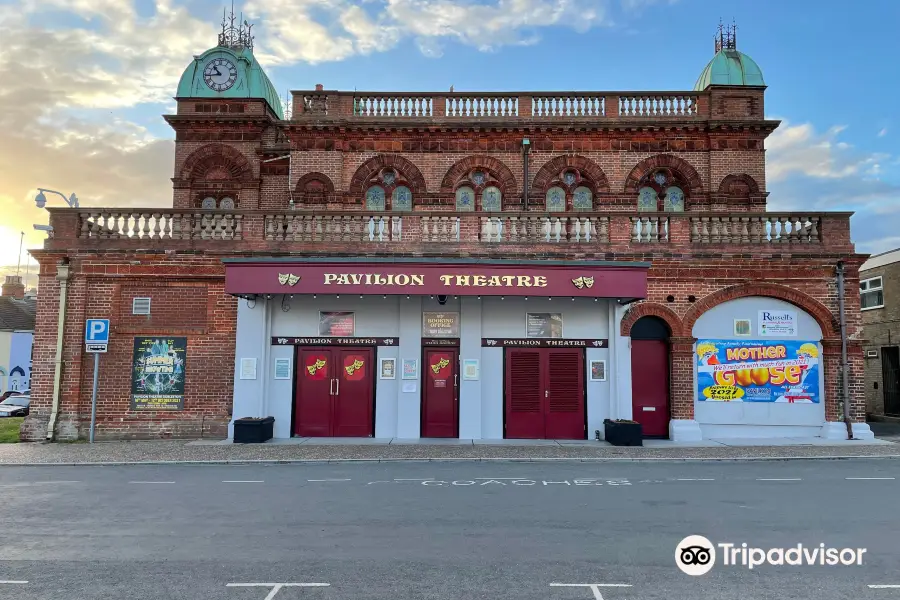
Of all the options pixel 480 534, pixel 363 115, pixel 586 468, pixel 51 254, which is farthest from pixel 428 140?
pixel 480 534

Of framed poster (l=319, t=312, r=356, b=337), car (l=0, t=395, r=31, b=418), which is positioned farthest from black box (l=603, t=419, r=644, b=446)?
car (l=0, t=395, r=31, b=418)

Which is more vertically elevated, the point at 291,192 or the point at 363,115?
the point at 363,115

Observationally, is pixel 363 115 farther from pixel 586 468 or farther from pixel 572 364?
pixel 586 468

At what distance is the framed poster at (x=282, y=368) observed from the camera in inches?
636

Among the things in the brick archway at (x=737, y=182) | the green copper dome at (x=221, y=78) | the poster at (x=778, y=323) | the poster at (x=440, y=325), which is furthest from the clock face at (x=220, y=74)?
the poster at (x=778, y=323)

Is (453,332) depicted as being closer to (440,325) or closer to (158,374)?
(440,325)

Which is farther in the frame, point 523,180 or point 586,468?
point 523,180

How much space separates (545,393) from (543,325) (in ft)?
5.64

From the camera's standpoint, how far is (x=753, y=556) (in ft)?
21.3

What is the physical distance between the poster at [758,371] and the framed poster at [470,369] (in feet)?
18.5

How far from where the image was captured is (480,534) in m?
7.27

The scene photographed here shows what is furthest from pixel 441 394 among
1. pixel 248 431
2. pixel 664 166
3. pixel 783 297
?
pixel 664 166

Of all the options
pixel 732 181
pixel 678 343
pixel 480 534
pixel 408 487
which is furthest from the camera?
pixel 732 181

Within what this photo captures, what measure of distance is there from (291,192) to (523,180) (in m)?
7.51
